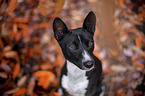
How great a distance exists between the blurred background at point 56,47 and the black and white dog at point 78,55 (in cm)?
75

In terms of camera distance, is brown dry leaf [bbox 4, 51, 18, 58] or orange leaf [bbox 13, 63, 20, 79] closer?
orange leaf [bbox 13, 63, 20, 79]

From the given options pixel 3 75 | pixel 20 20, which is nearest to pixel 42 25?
pixel 20 20

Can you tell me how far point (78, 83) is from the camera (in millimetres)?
1870

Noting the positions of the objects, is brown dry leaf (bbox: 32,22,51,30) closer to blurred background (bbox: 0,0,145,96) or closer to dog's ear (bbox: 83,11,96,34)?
blurred background (bbox: 0,0,145,96)

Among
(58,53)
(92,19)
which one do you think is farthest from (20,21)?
(92,19)

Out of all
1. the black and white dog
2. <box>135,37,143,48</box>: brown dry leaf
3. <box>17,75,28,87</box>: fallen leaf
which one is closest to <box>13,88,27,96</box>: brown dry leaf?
<box>17,75,28,87</box>: fallen leaf

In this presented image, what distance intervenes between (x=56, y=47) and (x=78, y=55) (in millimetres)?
1780

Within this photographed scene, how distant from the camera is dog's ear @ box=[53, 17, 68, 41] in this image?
5.31ft

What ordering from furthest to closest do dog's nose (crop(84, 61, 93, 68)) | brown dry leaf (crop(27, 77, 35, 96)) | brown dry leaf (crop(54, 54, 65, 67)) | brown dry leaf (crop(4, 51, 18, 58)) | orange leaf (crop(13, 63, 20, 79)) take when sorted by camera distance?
brown dry leaf (crop(54, 54, 65, 67)), brown dry leaf (crop(4, 51, 18, 58)), orange leaf (crop(13, 63, 20, 79)), brown dry leaf (crop(27, 77, 35, 96)), dog's nose (crop(84, 61, 93, 68))

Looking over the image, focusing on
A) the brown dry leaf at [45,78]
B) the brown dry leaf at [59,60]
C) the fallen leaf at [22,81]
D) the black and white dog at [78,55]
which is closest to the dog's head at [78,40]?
the black and white dog at [78,55]

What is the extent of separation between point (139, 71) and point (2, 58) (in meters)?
2.92

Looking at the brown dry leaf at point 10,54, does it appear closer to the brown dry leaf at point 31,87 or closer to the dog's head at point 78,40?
the brown dry leaf at point 31,87

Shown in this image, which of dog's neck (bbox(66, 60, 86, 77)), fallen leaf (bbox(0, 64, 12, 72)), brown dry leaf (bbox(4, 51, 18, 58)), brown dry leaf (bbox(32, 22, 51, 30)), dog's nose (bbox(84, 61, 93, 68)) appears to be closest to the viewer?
dog's nose (bbox(84, 61, 93, 68))

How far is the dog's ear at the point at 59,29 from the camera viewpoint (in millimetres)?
1618
